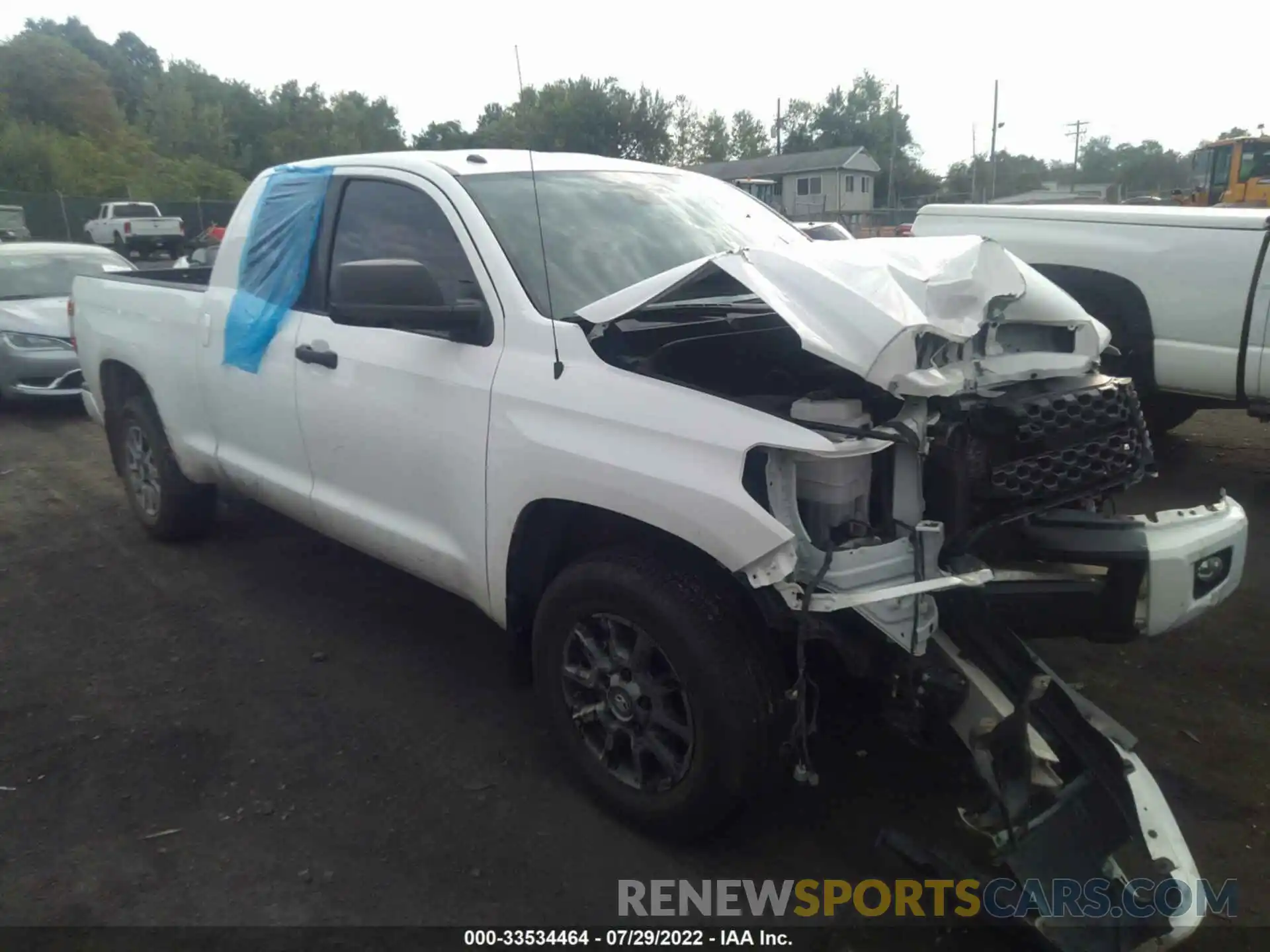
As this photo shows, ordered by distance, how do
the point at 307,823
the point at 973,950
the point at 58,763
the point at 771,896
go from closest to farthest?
the point at 973,950 → the point at 771,896 → the point at 307,823 → the point at 58,763

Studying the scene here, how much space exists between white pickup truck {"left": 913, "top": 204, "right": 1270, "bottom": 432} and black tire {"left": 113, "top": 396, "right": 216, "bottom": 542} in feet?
16.7

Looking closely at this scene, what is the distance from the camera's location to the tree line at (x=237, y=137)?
38.6 m

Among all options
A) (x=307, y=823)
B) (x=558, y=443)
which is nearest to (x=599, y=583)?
(x=558, y=443)

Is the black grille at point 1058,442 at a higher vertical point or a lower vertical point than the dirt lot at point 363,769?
higher

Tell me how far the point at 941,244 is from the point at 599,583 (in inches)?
56.1

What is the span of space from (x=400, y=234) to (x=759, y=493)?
202cm

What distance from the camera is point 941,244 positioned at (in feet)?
9.82

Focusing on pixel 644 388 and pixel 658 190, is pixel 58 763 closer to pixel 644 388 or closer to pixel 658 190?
pixel 644 388

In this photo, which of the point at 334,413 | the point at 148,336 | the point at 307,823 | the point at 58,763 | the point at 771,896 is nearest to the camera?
the point at 771,896

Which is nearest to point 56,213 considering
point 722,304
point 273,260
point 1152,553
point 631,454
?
point 273,260

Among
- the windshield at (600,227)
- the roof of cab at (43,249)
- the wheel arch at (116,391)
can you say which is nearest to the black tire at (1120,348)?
the windshield at (600,227)

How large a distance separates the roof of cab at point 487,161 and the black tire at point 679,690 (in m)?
1.68

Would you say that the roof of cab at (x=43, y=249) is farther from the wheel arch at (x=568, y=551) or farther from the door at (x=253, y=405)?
the wheel arch at (x=568, y=551)

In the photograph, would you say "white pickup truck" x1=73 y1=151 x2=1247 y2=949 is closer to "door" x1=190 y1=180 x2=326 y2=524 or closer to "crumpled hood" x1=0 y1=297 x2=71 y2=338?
"door" x1=190 y1=180 x2=326 y2=524
